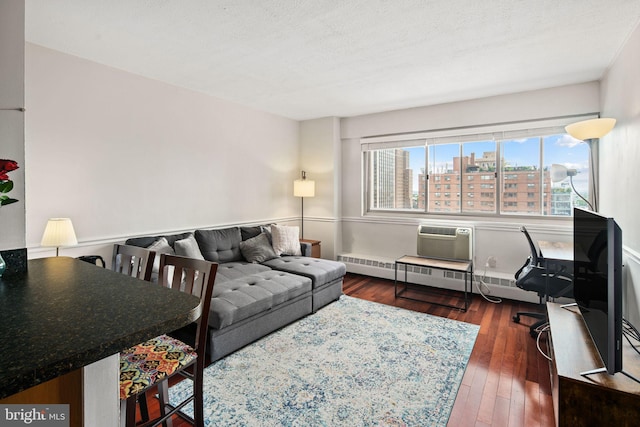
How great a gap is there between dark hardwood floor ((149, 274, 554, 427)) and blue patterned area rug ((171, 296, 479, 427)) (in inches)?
3.9

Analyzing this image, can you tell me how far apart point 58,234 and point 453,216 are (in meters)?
4.26

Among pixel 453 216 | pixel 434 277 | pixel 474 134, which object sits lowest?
pixel 434 277

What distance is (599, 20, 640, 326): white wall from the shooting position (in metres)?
2.25

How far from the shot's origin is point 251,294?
2770 mm

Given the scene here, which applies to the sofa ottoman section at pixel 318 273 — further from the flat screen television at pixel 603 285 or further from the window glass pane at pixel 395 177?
the flat screen television at pixel 603 285

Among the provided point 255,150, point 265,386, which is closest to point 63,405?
point 265,386

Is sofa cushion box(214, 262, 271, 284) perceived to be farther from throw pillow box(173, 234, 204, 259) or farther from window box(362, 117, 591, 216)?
window box(362, 117, 591, 216)

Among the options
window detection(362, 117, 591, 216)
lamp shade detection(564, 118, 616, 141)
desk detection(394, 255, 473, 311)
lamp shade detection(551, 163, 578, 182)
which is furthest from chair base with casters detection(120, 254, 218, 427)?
window detection(362, 117, 591, 216)

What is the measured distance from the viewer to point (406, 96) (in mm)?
4012

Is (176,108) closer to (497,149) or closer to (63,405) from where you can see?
(63,405)

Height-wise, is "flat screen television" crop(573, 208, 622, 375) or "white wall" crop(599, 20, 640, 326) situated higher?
"white wall" crop(599, 20, 640, 326)

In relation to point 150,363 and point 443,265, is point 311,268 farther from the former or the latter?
point 150,363

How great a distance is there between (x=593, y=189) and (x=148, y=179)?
15.5 ft

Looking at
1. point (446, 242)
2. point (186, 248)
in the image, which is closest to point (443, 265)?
point (446, 242)
